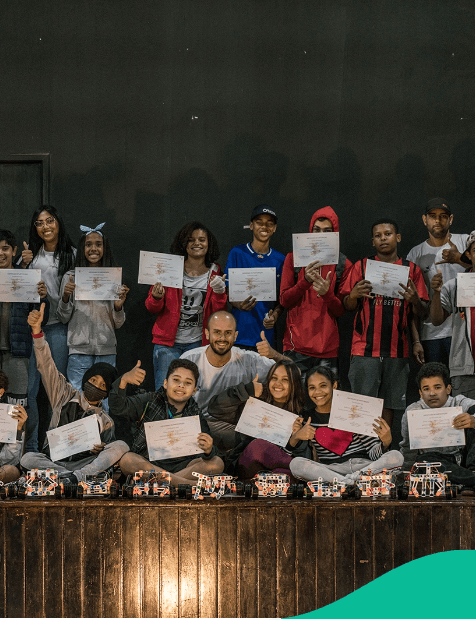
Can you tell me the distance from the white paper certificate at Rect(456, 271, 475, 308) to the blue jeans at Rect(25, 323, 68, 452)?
2.97 m

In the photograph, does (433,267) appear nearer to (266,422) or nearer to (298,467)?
(266,422)

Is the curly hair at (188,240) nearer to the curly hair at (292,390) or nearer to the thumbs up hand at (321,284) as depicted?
the thumbs up hand at (321,284)

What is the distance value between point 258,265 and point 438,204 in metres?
1.44

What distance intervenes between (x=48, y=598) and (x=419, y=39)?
484cm

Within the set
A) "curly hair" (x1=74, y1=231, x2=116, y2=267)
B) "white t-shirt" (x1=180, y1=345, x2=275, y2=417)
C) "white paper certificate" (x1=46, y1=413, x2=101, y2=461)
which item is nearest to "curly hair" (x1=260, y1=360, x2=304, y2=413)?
"white t-shirt" (x1=180, y1=345, x2=275, y2=417)

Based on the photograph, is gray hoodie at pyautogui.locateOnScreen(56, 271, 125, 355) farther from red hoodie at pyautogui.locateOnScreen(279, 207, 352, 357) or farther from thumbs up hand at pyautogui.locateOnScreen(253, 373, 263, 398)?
red hoodie at pyautogui.locateOnScreen(279, 207, 352, 357)

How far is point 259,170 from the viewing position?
20.0 feet

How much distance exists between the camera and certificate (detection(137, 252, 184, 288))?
18.9 ft

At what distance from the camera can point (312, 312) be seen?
571cm

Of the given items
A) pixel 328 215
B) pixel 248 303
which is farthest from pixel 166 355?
pixel 328 215

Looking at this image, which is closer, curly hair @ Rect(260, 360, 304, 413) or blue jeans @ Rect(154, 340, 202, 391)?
curly hair @ Rect(260, 360, 304, 413)

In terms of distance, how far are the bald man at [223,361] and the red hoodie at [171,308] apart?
0.43ft

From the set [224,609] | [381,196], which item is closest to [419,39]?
[381,196]

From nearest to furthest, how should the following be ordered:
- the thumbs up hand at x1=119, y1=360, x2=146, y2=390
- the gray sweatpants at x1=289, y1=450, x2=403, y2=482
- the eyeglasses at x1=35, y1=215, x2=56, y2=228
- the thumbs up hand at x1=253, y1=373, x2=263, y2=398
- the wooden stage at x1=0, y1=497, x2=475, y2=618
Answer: the wooden stage at x1=0, y1=497, x2=475, y2=618 → the gray sweatpants at x1=289, y1=450, x2=403, y2=482 → the thumbs up hand at x1=119, y1=360, x2=146, y2=390 → the thumbs up hand at x1=253, y1=373, x2=263, y2=398 → the eyeglasses at x1=35, y1=215, x2=56, y2=228
